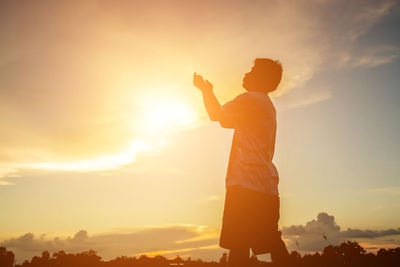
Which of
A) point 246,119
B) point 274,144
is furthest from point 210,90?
point 274,144

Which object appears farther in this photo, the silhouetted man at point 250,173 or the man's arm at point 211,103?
the man's arm at point 211,103

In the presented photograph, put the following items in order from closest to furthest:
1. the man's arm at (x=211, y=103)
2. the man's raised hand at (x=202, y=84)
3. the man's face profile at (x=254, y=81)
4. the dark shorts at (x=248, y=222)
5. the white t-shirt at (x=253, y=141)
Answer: the dark shorts at (x=248, y=222) < the white t-shirt at (x=253, y=141) < the man's arm at (x=211, y=103) < the man's raised hand at (x=202, y=84) < the man's face profile at (x=254, y=81)

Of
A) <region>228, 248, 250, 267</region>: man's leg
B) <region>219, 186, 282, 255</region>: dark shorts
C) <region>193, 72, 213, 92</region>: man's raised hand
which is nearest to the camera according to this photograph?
<region>228, 248, 250, 267</region>: man's leg

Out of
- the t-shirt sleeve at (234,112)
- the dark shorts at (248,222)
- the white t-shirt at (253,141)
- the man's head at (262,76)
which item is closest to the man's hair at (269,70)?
the man's head at (262,76)

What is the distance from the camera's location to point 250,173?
4215 mm

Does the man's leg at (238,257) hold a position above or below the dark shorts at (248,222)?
below

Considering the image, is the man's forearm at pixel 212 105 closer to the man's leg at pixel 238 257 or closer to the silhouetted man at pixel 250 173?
the silhouetted man at pixel 250 173

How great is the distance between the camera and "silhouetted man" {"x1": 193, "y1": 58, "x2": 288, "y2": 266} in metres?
3.94

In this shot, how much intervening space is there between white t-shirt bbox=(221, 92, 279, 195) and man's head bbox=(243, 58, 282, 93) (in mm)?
333

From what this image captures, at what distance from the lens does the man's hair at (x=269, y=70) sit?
16.3ft

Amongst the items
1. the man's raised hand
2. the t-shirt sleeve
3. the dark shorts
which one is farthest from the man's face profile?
the dark shorts

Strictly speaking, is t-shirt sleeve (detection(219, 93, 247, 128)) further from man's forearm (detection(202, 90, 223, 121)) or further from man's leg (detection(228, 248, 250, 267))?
man's leg (detection(228, 248, 250, 267))

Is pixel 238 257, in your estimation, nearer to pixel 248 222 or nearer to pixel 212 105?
pixel 248 222

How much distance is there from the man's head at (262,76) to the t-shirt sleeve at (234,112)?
1.74 ft
